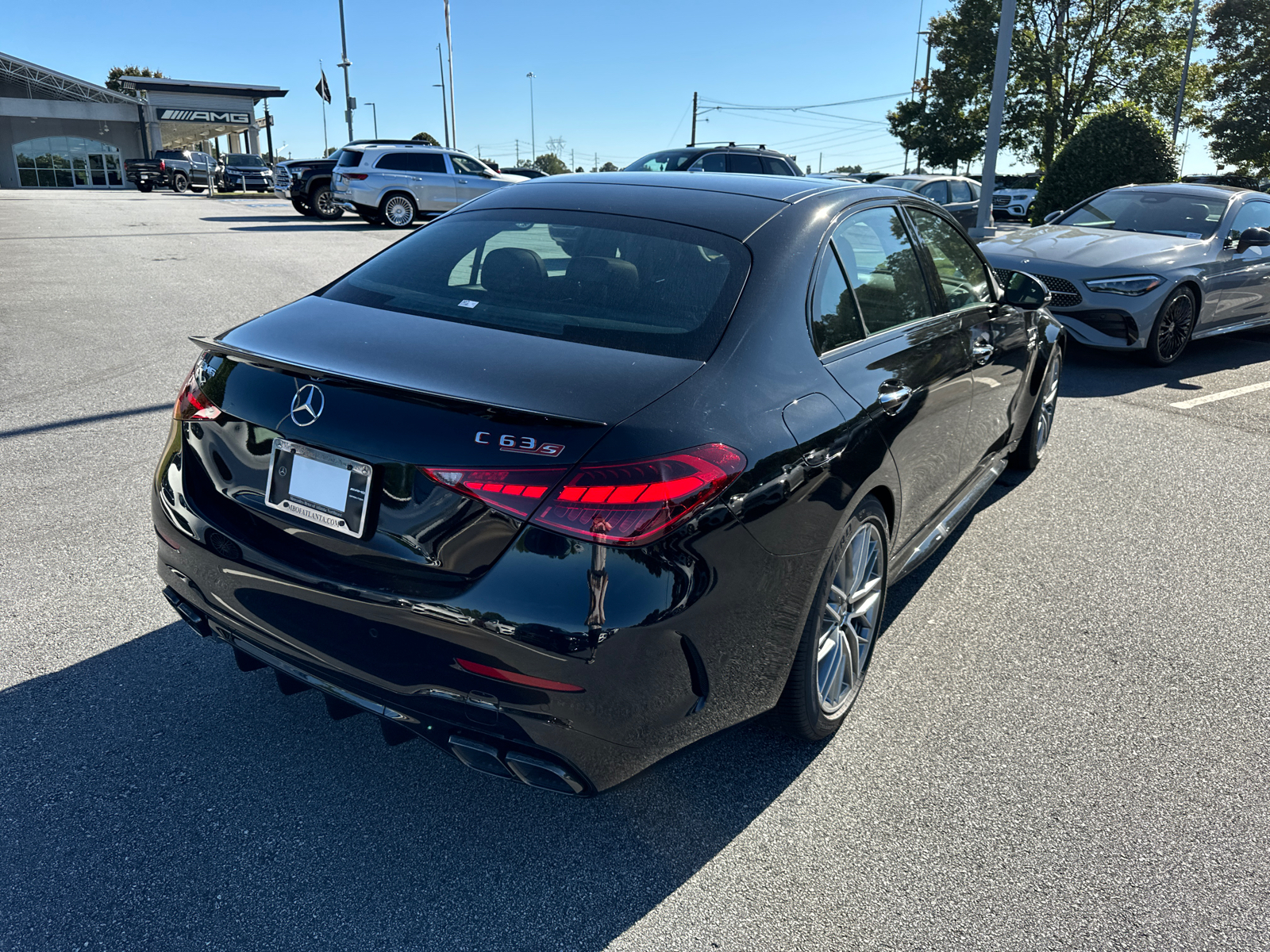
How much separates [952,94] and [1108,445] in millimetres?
45476

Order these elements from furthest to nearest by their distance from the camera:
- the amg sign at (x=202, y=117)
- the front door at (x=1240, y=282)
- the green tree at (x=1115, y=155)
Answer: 1. the amg sign at (x=202, y=117)
2. the green tree at (x=1115, y=155)
3. the front door at (x=1240, y=282)

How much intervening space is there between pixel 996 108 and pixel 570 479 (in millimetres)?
17190

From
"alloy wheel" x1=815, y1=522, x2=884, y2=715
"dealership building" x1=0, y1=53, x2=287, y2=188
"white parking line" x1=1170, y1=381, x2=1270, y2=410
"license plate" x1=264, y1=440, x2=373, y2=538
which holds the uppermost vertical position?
"dealership building" x1=0, y1=53, x2=287, y2=188

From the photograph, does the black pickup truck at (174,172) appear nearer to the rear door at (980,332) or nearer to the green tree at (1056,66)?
the green tree at (1056,66)

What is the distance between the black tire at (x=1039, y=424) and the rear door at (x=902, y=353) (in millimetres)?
1694

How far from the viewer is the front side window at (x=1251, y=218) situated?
900 cm

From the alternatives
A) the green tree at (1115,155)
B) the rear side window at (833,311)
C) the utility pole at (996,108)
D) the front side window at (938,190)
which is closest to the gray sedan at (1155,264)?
the rear side window at (833,311)

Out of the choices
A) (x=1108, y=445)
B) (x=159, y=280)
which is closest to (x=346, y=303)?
(x=1108, y=445)

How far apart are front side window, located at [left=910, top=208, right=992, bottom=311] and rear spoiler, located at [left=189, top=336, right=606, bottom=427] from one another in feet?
7.41

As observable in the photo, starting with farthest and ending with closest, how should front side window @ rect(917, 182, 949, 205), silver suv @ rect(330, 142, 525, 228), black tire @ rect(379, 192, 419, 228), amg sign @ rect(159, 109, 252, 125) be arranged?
amg sign @ rect(159, 109, 252, 125) < black tire @ rect(379, 192, 419, 228) < silver suv @ rect(330, 142, 525, 228) < front side window @ rect(917, 182, 949, 205)

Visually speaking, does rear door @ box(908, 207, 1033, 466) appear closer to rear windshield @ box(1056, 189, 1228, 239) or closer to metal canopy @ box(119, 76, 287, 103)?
rear windshield @ box(1056, 189, 1228, 239)


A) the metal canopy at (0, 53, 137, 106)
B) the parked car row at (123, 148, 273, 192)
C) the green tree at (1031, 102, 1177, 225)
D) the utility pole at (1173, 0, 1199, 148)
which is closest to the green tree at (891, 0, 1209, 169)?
the utility pole at (1173, 0, 1199, 148)

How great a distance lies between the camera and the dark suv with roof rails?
603 inches

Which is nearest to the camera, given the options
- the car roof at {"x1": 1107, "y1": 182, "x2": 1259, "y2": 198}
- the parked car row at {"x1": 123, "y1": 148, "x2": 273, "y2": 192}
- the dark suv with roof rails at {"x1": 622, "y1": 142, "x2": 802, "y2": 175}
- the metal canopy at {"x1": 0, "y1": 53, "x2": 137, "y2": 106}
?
the car roof at {"x1": 1107, "y1": 182, "x2": 1259, "y2": 198}
